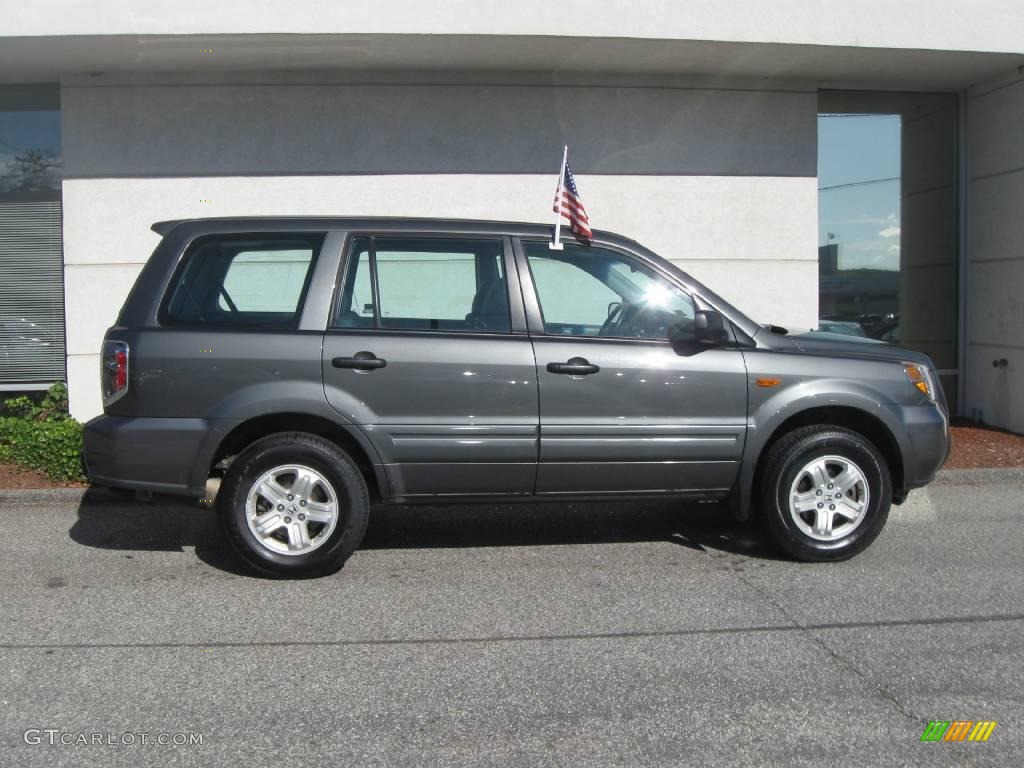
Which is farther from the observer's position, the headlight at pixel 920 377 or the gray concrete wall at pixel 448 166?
the gray concrete wall at pixel 448 166

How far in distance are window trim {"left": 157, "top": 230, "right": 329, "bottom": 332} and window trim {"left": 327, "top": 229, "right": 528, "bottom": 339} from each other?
16cm

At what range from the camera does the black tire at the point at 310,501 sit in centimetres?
541

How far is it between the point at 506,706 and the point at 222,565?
2.66m

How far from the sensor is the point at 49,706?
12.7ft

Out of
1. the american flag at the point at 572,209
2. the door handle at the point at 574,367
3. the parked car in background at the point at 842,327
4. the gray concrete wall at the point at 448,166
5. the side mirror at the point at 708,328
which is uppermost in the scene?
the gray concrete wall at the point at 448,166

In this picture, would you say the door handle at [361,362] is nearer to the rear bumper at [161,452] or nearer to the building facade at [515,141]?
the rear bumper at [161,452]

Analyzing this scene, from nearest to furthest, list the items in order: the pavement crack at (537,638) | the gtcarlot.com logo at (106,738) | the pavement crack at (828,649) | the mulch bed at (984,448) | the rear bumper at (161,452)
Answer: the gtcarlot.com logo at (106,738), the pavement crack at (828,649), the pavement crack at (537,638), the rear bumper at (161,452), the mulch bed at (984,448)

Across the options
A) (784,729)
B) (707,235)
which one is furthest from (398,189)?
(784,729)

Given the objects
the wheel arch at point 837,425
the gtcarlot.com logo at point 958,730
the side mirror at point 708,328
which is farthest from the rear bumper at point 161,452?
the gtcarlot.com logo at point 958,730

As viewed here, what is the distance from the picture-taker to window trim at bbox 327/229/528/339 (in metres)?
5.53

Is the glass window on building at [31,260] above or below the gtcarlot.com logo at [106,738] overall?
above

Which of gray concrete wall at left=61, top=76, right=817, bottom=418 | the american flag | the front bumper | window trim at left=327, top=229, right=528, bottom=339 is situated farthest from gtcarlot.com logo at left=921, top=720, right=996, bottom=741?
gray concrete wall at left=61, top=76, right=817, bottom=418

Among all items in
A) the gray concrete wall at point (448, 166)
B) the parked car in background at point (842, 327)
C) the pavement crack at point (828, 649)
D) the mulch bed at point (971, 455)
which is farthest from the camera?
the parked car in background at point (842, 327)

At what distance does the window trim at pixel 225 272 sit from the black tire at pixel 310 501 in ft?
2.05
